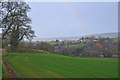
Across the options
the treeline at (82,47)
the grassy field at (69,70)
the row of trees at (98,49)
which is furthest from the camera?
the treeline at (82,47)

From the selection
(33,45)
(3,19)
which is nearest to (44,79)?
(3,19)

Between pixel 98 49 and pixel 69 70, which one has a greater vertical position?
pixel 98 49

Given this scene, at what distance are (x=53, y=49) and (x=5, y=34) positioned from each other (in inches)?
483

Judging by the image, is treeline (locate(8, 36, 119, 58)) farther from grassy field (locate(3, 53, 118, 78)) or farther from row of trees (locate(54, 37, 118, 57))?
grassy field (locate(3, 53, 118, 78))

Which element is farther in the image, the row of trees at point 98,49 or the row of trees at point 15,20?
the row of trees at point 15,20

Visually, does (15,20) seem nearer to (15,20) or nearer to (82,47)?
(15,20)

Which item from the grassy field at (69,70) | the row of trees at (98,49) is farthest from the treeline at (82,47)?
the grassy field at (69,70)

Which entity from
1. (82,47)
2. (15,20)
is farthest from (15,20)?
(82,47)

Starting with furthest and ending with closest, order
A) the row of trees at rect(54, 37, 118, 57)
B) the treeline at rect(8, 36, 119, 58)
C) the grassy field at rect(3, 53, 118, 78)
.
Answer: the treeline at rect(8, 36, 119, 58) → the row of trees at rect(54, 37, 118, 57) → the grassy field at rect(3, 53, 118, 78)

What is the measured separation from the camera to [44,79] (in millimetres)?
6809

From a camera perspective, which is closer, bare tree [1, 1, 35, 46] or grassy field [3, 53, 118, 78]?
grassy field [3, 53, 118, 78]

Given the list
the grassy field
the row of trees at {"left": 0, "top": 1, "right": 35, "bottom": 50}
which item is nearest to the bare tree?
the row of trees at {"left": 0, "top": 1, "right": 35, "bottom": 50}

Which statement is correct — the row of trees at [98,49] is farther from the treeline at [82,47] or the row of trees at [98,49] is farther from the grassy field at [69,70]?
the grassy field at [69,70]

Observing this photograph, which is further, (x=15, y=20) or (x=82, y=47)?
(x=82, y=47)
